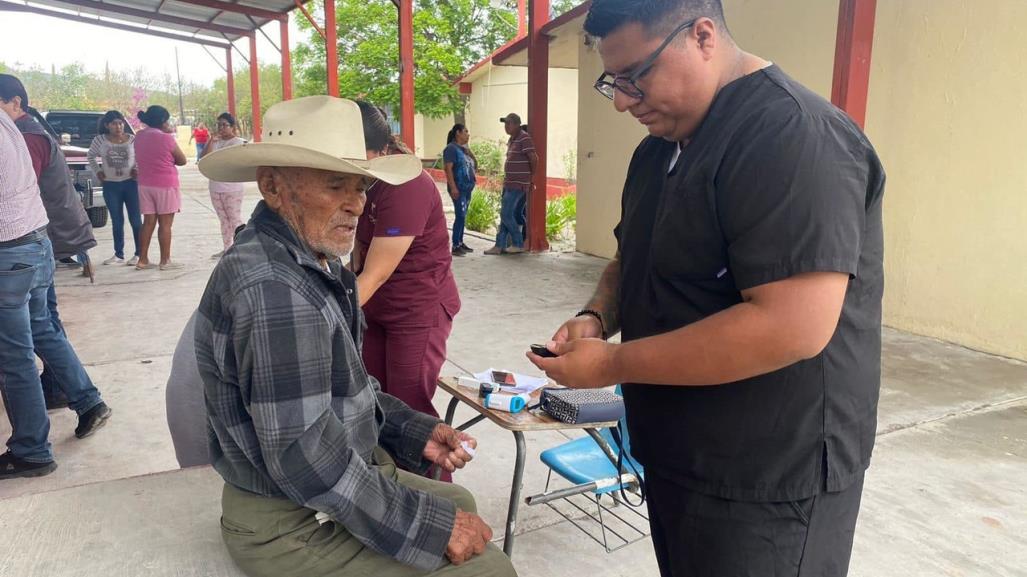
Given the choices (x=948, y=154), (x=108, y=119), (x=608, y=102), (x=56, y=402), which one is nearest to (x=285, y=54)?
(x=108, y=119)

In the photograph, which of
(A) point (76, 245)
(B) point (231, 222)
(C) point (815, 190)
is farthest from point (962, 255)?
(B) point (231, 222)

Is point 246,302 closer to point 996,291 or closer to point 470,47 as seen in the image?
point 996,291

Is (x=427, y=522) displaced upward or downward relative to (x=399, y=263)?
downward

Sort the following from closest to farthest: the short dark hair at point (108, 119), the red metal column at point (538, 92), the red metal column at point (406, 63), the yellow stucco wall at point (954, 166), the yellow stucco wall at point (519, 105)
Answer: the yellow stucco wall at point (954, 166) → the short dark hair at point (108, 119) → the red metal column at point (538, 92) → the red metal column at point (406, 63) → the yellow stucco wall at point (519, 105)

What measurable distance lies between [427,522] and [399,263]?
1.37m

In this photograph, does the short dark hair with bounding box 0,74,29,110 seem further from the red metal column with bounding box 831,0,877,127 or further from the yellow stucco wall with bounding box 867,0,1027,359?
the yellow stucco wall with bounding box 867,0,1027,359

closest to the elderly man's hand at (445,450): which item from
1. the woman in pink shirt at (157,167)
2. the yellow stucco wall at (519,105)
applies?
the woman in pink shirt at (157,167)

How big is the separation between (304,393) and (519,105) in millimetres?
21651

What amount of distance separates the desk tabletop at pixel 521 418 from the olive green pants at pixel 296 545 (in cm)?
73

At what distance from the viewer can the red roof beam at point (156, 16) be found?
58.4ft

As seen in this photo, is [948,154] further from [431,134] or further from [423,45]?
[431,134]

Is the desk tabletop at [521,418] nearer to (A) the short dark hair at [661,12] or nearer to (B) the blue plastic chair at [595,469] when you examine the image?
(B) the blue plastic chair at [595,469]

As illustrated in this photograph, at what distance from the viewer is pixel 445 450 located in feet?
6.97

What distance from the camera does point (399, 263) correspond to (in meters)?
2.85
